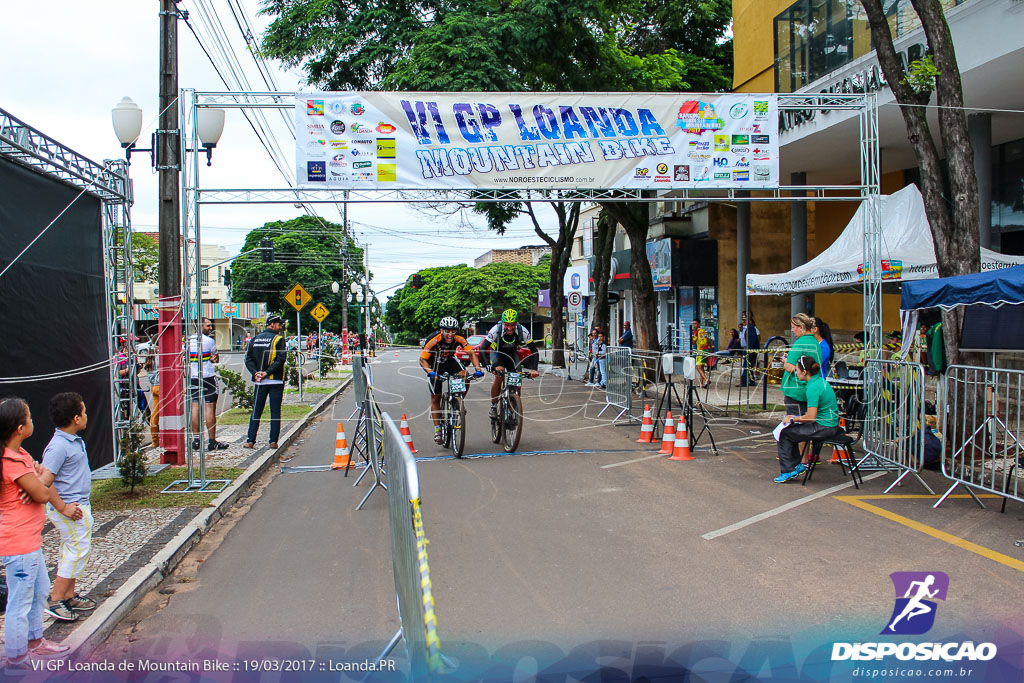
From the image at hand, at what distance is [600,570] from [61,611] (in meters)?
3.62

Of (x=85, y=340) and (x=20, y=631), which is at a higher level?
(x=85, y=340)

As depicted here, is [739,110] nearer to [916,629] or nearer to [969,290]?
[969,290]

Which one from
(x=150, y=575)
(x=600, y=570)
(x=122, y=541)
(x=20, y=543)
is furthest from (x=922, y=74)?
(x=20, y=543)

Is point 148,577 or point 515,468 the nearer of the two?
point 148,577

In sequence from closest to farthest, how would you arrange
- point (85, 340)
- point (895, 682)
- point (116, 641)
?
point (895, 682) < point (116, 641) < point (85, 340)

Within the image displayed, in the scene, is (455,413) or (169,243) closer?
(169,243)

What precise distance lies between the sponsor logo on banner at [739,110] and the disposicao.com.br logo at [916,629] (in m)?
7.78

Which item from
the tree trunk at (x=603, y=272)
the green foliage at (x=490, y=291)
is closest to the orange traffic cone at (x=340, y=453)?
the tree trunk at (x=603, y=272)

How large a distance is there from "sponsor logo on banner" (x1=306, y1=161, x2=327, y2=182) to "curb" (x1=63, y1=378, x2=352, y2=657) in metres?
4.09

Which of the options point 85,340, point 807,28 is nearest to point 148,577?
point 85,340

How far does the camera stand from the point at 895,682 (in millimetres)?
4098

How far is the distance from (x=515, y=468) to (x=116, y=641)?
5.79m

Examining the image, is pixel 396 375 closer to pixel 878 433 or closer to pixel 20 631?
pixel 878 433

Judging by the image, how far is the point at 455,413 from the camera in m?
11.1
